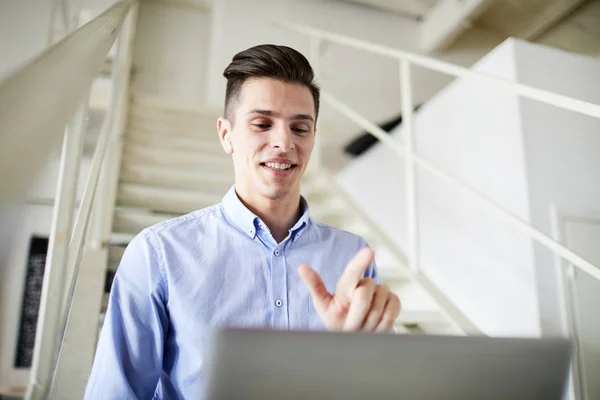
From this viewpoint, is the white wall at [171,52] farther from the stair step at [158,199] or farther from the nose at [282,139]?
the nose at [282,139]

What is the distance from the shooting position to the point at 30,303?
231cm

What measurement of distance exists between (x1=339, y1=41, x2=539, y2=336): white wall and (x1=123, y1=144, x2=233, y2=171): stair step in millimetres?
871

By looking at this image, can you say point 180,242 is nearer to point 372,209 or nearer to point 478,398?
point 478,398

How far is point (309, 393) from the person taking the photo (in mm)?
304

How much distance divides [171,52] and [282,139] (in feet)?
8.55

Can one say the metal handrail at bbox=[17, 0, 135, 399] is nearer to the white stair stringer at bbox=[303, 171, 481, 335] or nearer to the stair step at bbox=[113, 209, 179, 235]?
the stair step at bbox=[113, 209, 179, 235]

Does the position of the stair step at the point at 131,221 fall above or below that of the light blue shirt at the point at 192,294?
above

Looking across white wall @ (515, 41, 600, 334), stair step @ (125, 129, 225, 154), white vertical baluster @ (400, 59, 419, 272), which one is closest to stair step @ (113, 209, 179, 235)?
stair step @ (125, 129, 225, 154)

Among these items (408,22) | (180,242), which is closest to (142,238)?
(180,242)

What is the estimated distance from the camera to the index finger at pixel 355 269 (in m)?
0.55

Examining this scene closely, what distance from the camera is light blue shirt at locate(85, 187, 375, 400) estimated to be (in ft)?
2.40

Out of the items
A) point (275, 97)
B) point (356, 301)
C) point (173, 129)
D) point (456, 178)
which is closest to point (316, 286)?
point (356, 301)

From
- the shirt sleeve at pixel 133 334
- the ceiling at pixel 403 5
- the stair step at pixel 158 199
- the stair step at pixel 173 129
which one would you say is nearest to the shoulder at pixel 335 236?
the shirt sleeve at pixel 133 334

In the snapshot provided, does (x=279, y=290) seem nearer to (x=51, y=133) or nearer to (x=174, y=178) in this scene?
(x=51, y=133)
